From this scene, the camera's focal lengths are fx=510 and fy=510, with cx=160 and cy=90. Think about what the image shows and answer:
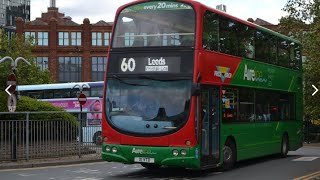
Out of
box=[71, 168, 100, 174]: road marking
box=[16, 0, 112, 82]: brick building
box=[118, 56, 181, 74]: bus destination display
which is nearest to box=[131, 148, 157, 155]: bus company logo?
box=[118, 56, 181, 74]: bus destination display

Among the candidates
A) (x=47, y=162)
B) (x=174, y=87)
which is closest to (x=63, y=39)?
(x=47, y=162)

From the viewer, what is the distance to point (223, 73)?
46.5ft

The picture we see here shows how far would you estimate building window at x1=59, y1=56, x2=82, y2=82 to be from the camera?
258 ft

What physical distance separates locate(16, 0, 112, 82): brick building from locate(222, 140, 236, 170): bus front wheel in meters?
→ 64.7

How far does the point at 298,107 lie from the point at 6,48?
41.4 m

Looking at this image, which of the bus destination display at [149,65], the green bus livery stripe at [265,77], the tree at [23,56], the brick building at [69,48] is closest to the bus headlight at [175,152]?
the bus destination display at [149,65]

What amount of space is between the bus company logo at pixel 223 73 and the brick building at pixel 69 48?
6498cm

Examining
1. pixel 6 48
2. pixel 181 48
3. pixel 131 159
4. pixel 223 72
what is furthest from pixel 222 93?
pixel 6 48

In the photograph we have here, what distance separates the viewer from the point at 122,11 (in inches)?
544

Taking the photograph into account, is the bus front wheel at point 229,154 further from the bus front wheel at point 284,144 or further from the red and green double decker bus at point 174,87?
the bus front wheel at point 284,144

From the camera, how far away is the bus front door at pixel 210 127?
13055mm

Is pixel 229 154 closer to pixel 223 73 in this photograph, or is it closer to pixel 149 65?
pixel 223 73

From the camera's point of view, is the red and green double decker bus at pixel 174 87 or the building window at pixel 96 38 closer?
the red and green double decker bus at pixel 174 87

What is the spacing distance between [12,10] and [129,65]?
116 metres
